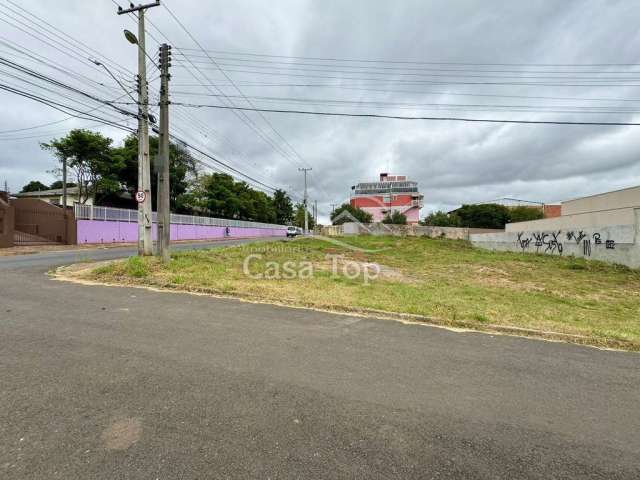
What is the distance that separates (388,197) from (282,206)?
27894 mm

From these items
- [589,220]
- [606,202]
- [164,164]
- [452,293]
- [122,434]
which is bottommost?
[452,293]

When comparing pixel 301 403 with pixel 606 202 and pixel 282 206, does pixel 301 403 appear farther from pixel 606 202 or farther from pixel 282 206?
pixel 282 206

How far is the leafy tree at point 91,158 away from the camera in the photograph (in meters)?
25.8

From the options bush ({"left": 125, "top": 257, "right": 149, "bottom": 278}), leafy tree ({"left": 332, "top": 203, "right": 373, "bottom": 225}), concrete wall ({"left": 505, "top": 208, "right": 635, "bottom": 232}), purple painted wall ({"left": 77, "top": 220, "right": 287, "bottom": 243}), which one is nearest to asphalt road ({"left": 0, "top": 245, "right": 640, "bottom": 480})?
bush ({"left": 125, "top": 257, "right": 149, "bottom": 278})

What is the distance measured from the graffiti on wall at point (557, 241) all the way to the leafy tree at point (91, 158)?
35739 mm

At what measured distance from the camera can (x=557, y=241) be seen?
21.8 metres

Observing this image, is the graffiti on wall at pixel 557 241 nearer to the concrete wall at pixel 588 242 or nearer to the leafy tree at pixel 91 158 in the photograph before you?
the concrete wall at pixel 588 242

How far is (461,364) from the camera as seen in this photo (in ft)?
12.3

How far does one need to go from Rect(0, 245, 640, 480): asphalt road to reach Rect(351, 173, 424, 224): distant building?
241ft

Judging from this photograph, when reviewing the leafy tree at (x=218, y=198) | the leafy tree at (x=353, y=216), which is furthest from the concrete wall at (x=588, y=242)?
the leafy tree at (x=353, y=216)

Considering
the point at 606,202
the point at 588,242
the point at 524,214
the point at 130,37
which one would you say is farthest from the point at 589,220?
the point at 524,214

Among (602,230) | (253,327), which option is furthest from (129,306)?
(602,230)

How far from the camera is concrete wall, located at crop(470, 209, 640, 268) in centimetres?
1557

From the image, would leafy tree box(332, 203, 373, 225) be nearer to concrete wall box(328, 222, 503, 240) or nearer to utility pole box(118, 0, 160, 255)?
concrete wall box(328, 222, 503, 240)
